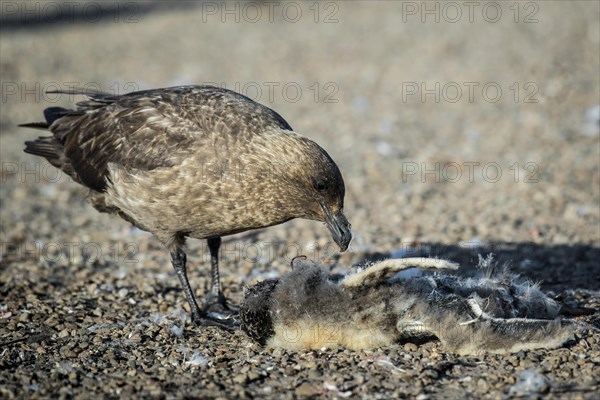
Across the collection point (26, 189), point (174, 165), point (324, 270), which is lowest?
point (26, 189)

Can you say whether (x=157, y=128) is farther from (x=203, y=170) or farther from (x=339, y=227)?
(x=339, y=227)

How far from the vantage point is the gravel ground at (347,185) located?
428 centimetres

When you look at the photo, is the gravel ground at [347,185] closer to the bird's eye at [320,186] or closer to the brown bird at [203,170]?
the brown bird at [203,170]

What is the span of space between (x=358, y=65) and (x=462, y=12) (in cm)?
329

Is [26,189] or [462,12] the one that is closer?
[26,189]

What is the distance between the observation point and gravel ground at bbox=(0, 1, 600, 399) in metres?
4.28

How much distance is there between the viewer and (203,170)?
4969mm

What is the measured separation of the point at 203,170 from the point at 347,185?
3870 millimetres

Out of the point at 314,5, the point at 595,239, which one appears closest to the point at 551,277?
the point at 595,239

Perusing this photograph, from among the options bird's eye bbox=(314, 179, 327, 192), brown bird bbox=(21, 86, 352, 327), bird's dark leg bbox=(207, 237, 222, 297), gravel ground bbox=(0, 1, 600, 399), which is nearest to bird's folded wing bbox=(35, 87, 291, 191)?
brown bird bbox=(21, 86, 352, 327)

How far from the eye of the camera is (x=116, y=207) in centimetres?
564

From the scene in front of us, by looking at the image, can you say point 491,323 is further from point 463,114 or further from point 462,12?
point 462,12

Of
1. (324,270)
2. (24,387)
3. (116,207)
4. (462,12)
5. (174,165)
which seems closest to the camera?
(24,387)

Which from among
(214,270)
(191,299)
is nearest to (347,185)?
(214,270)
